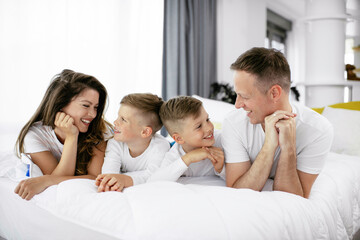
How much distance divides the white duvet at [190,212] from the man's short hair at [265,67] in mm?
441

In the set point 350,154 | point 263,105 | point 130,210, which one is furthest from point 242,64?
point 350,154

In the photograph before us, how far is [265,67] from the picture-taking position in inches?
50.4

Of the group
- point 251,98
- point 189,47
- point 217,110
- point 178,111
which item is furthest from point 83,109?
point 189,47

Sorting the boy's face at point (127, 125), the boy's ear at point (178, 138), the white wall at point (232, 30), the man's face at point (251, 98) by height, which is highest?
the white wall at point (232, 30)

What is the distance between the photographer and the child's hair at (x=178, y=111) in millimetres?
1456

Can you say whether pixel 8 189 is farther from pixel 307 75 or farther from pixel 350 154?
pixel 307 75

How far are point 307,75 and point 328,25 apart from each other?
1.75 ft

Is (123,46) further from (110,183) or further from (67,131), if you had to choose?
(110,183)

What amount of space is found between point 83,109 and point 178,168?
568 mm

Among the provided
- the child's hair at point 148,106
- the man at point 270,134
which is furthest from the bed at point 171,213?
the child's hair at point 148,106

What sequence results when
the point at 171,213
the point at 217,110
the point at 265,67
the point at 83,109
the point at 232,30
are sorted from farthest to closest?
the point at 232,30, the point at 217,110, the point at 83,109, the point at 265,67, the point at 171,213

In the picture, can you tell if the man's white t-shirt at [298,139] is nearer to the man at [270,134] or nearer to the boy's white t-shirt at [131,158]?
the man at [270,134]

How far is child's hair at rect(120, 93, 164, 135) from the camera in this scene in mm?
1581

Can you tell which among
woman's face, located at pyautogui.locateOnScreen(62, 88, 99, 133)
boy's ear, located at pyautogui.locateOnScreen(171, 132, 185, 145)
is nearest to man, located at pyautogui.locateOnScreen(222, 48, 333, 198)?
boy's ear, located at pyautogui.locateOnScreen(171, 132, 185, 145)
